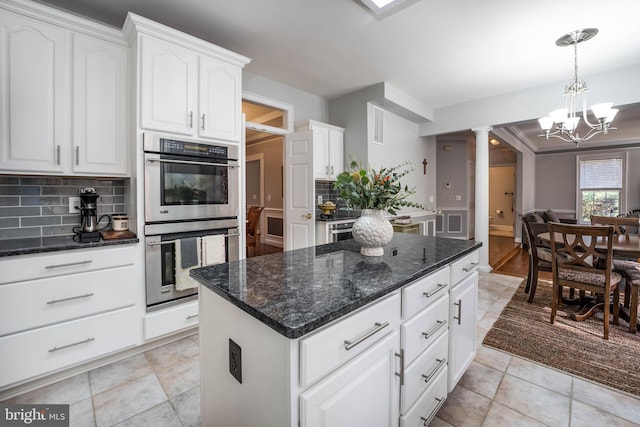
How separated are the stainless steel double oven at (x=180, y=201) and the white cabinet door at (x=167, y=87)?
135 millimetres

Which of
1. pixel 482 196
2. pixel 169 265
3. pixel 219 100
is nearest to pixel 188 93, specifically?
pixel 219 100

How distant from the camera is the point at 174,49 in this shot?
2260 millimetres

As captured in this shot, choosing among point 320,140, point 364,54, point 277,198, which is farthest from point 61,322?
point 277,198

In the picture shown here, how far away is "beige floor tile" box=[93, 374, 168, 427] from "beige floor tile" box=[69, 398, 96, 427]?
0.9 inches

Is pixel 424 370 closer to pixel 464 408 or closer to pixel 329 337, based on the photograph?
pixel 464 408

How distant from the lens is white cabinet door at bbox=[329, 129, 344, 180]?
4.08 m

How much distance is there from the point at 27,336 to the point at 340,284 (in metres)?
2.01

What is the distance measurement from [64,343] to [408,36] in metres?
3.64

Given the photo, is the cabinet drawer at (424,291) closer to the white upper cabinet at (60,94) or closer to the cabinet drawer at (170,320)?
the cabinet drawer at (170,320)

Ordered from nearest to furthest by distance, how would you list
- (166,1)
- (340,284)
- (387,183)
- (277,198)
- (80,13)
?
1. (340,284)
2. (387,183)
3. (166,1)
4. (80,13)
5. (277,198)

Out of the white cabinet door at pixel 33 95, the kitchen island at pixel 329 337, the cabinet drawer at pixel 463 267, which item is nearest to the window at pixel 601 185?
the cabinet drawer at pixel 463 267

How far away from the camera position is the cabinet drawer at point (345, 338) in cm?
80

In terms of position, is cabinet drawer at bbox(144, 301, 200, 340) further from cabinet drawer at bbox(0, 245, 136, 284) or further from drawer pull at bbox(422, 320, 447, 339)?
drawer pull at bbox(422, 320, 447, 339)

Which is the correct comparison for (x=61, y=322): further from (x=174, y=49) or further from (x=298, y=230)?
(x=298, y=230)
